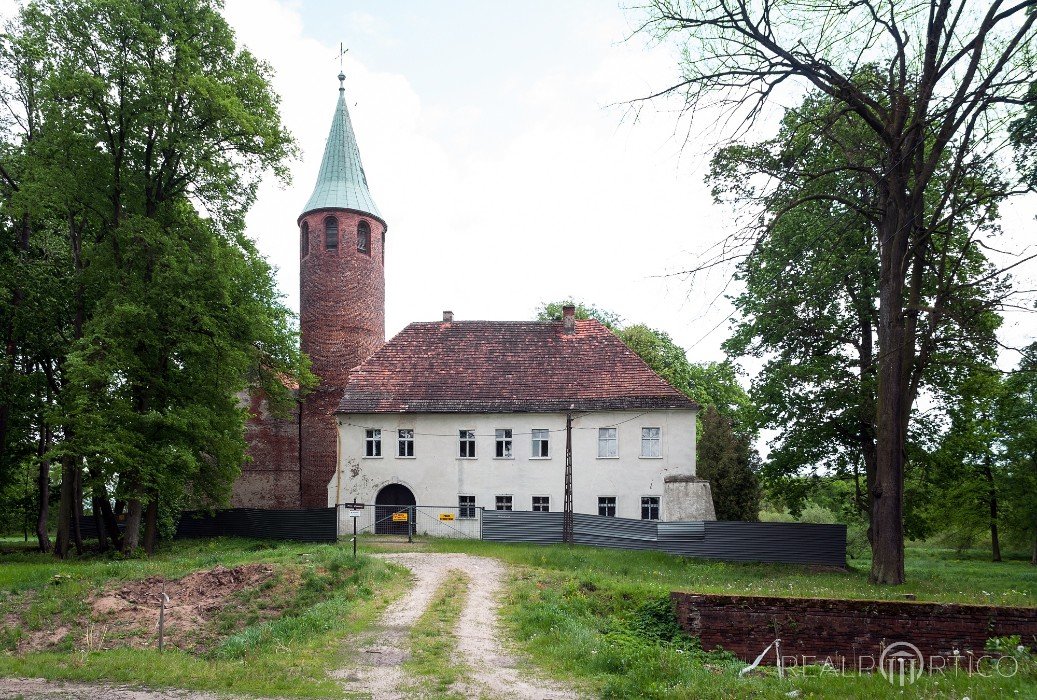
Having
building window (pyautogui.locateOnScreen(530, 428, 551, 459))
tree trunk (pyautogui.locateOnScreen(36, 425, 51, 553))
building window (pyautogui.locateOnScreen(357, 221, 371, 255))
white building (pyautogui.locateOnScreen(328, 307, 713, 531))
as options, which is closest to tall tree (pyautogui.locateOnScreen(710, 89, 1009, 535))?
white building (pyautogui.locateOnScreen(328, 307, 713, 531))

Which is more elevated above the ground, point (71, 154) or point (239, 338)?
point (71, 154)

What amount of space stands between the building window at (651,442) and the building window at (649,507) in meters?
1.71

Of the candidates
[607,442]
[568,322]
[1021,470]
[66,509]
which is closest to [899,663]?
[607,442]

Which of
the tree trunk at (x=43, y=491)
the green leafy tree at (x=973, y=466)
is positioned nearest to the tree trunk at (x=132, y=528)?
the tree trunk at (x=43, y=491)

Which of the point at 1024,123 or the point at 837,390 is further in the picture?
the point at 837,390

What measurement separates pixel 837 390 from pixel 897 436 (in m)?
8.08

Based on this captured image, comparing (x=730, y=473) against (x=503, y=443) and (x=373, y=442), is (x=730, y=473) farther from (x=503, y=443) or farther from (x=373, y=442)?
(x=373, y=442)

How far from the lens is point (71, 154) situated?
21844mm

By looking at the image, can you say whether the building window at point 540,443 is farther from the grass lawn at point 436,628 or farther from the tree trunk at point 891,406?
the tree trunk at point 891,406

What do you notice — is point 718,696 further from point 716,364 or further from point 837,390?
point 716,364

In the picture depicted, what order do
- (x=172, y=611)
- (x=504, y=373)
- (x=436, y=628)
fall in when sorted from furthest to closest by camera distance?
(x=504, y=373) < (x=172, y=611) < (x=436, y=628)

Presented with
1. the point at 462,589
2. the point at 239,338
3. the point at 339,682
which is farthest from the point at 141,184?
the point at 339,682

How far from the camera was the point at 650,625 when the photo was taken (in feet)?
44.8

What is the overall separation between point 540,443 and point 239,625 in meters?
17.0
